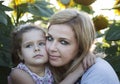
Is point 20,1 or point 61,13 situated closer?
point 61,13

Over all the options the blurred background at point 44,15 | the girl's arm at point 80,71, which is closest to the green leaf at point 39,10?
the blurred background at point 44,15

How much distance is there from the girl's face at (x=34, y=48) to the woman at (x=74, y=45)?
1.9 inches

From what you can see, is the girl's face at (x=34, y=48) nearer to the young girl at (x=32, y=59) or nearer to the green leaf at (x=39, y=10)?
the young girl at (x=32, y=59)

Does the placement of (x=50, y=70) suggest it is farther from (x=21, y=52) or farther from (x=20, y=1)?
(x=20, y=1)

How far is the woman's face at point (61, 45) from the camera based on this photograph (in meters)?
2.52

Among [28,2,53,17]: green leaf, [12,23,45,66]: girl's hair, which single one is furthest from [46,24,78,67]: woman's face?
[28,2,53,17]: green leaf

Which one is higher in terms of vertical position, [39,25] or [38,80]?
[39,25]

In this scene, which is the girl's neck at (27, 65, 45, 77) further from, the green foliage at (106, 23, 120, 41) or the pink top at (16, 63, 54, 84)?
the green foliage at (106, 23, 120, 41)

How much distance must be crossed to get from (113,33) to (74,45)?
13.8 inches

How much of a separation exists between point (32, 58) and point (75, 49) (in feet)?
0.66

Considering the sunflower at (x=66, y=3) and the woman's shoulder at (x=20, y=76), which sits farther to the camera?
the sunflower at (x=66, y=3)

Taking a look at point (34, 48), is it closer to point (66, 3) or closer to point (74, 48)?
point (74, 48)

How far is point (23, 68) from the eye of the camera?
2.66m

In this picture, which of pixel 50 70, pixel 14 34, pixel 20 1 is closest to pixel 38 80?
pixel 50 70
